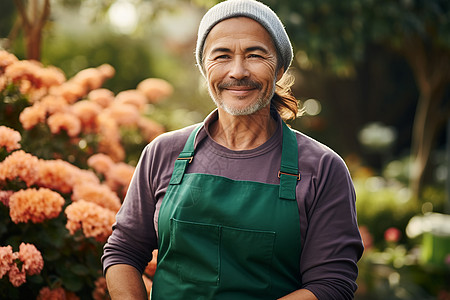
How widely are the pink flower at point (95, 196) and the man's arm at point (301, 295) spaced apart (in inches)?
44.4

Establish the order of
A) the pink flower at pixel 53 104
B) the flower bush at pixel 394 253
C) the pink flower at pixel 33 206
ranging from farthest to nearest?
the flower bush at pixel 394 253
the pink flower at pixel 53 104
the pink flower at pixel 33 206

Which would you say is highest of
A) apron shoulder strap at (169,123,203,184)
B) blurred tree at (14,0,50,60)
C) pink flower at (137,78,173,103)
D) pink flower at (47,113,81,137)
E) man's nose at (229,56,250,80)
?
blurred tree at (14,0,50,60)

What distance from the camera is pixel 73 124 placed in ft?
10.5

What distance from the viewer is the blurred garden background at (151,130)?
2.31 meters

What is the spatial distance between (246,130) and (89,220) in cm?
83

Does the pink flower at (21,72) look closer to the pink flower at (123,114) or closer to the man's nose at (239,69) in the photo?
the pink flower at (123,114)

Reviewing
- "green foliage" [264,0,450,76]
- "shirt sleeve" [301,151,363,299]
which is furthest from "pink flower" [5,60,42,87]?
"green foliage" [264,0,450,76]

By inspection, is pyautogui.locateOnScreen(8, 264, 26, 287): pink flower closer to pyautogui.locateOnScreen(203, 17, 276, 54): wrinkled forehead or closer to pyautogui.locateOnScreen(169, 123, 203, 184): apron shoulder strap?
pyautogui.locateOnScreen(169, 123, 203, 184): apron shoulder strap

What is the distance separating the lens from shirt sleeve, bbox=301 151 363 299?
5.34 feet

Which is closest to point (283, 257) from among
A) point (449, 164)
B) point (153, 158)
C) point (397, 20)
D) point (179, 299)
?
point (179, 299)

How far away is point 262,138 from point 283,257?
1.43ft

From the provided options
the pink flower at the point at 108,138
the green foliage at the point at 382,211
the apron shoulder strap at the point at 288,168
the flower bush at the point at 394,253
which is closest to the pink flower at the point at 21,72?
the pink flower at the point at 108,138

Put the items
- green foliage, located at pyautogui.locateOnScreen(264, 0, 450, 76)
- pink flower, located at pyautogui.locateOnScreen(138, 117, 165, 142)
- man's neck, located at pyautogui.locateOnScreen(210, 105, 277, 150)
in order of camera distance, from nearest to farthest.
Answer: man's neck, located at pyautogui.locateOnScreen(210, 105, 277, 150)
pink flower, located at pyautogui.locateOnScreen(138, 117, 165, 142)
green foliage, located at pyautogui.locateOnScreen(264, 0, 450, 76)

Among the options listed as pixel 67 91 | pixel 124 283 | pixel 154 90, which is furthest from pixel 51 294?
pixel 154 90
